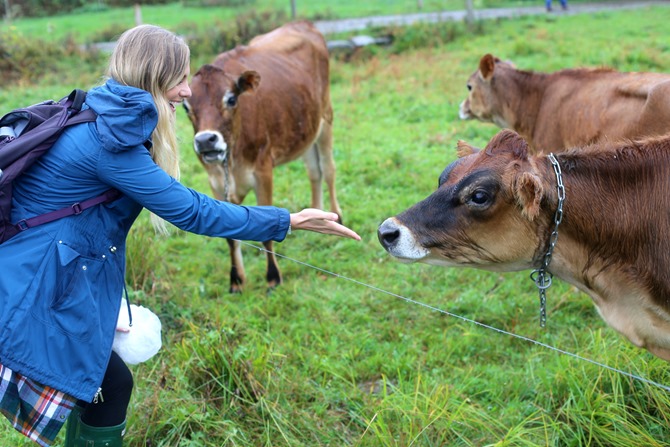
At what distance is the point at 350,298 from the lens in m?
5.47

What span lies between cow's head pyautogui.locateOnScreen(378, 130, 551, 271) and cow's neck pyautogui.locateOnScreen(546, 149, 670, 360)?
0.15 meters

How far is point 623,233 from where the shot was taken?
2906 millimetres

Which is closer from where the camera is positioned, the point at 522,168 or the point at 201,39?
the point at 522,168

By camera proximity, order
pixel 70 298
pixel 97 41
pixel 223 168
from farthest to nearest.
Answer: pixel 97 41 < pixel 223 168 < pixel 70 298

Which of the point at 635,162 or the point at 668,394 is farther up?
the point at 635,162

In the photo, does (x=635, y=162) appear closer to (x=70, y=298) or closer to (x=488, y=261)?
(x=488, y=261)

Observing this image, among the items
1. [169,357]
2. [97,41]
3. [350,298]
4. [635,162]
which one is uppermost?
[635,162]

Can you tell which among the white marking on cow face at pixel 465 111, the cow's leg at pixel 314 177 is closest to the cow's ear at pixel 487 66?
the white marking on cow face at pixel 465 111

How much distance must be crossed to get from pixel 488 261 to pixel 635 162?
76 centimetres

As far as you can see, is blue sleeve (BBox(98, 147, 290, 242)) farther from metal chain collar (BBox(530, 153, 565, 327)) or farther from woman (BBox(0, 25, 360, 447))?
metal chain collar (BBox(530, 153, 565, 327))

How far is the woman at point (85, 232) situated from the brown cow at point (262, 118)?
1956 mm

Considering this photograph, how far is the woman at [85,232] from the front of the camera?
2.51 m

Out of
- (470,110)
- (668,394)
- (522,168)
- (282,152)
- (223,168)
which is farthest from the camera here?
(470,110)

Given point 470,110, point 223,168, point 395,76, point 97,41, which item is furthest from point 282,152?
point 97,41
